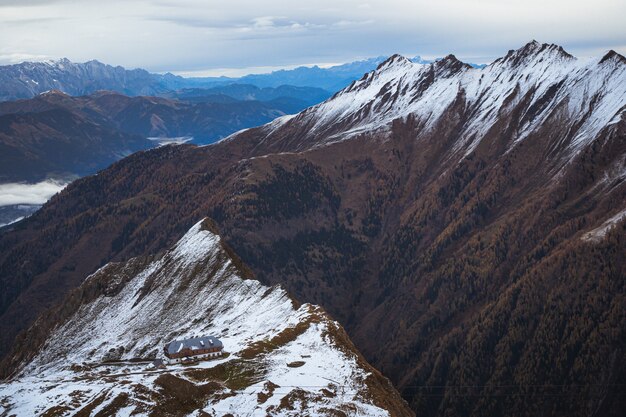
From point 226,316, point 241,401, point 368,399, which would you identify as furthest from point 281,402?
point 226,316

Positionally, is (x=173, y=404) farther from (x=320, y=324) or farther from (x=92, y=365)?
(x=92, y=365)

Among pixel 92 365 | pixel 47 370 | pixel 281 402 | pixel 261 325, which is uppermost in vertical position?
pixel 281 402

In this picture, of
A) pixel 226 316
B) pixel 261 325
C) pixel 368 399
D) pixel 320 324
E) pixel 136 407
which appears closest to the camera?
pixel 136 407

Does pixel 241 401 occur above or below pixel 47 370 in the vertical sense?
above

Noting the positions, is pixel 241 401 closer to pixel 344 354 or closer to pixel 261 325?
pixel 344 354

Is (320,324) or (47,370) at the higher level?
(320,324)

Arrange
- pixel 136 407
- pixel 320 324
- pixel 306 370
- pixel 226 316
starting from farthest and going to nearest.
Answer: pixel 226 316
pixel 320 324
pixel 306 370
pixel 136 407

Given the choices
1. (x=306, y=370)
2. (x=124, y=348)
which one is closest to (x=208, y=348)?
(x=306, y=370)

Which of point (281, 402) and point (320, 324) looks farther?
point (320, 324)

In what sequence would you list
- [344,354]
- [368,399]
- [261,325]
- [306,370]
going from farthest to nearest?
[261,325] < [344,354] < [306,370] < [368,399]
